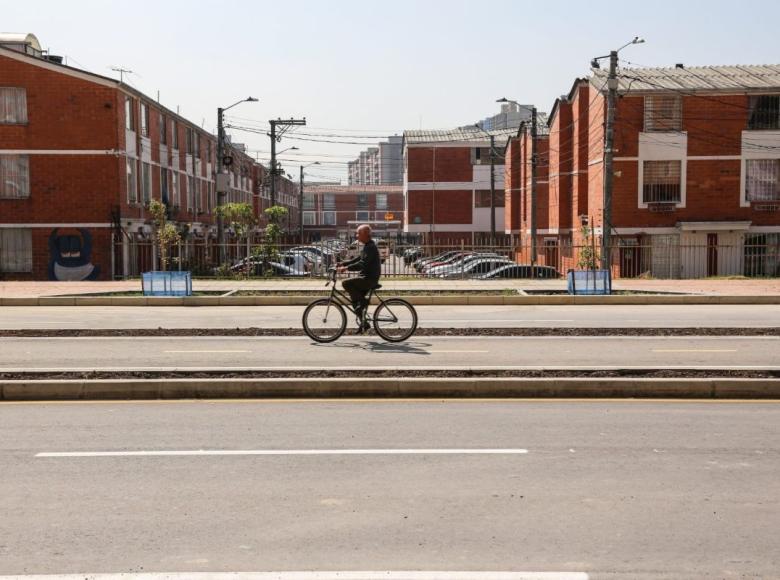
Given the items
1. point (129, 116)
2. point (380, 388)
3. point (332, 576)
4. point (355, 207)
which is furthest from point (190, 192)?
point (355, 207)

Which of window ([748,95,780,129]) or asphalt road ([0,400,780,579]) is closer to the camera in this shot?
asphalt road ([0,400,780,579])

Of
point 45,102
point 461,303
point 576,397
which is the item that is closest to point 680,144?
point 461,303

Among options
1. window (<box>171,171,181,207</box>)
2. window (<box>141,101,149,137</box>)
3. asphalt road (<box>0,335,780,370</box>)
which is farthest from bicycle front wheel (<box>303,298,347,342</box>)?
window (<box>171,171,181,207</box>)

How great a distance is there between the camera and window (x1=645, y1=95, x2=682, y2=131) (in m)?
40.1

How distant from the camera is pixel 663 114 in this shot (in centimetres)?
4022

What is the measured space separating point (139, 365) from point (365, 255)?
12.5 ft

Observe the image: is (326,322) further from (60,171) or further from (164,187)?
(164,187)

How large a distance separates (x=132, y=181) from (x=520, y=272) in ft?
58.4

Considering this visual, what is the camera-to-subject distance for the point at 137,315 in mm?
20359

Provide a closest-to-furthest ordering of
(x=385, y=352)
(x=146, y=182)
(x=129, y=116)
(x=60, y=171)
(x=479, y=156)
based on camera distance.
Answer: (x=385, y=352)
(x=60, y=171)
(x=129, y=116)
(x=146, y=182)
(x=479, y=156)

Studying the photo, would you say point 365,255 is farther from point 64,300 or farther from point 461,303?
point 64,300

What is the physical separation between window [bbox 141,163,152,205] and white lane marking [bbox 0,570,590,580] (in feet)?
127

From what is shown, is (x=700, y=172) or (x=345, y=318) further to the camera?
(x=700, y=172)

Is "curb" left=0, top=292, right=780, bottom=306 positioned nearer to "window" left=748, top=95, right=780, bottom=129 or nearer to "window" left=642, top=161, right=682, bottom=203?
"window" left=642, top=161, right=682, bottom=203
